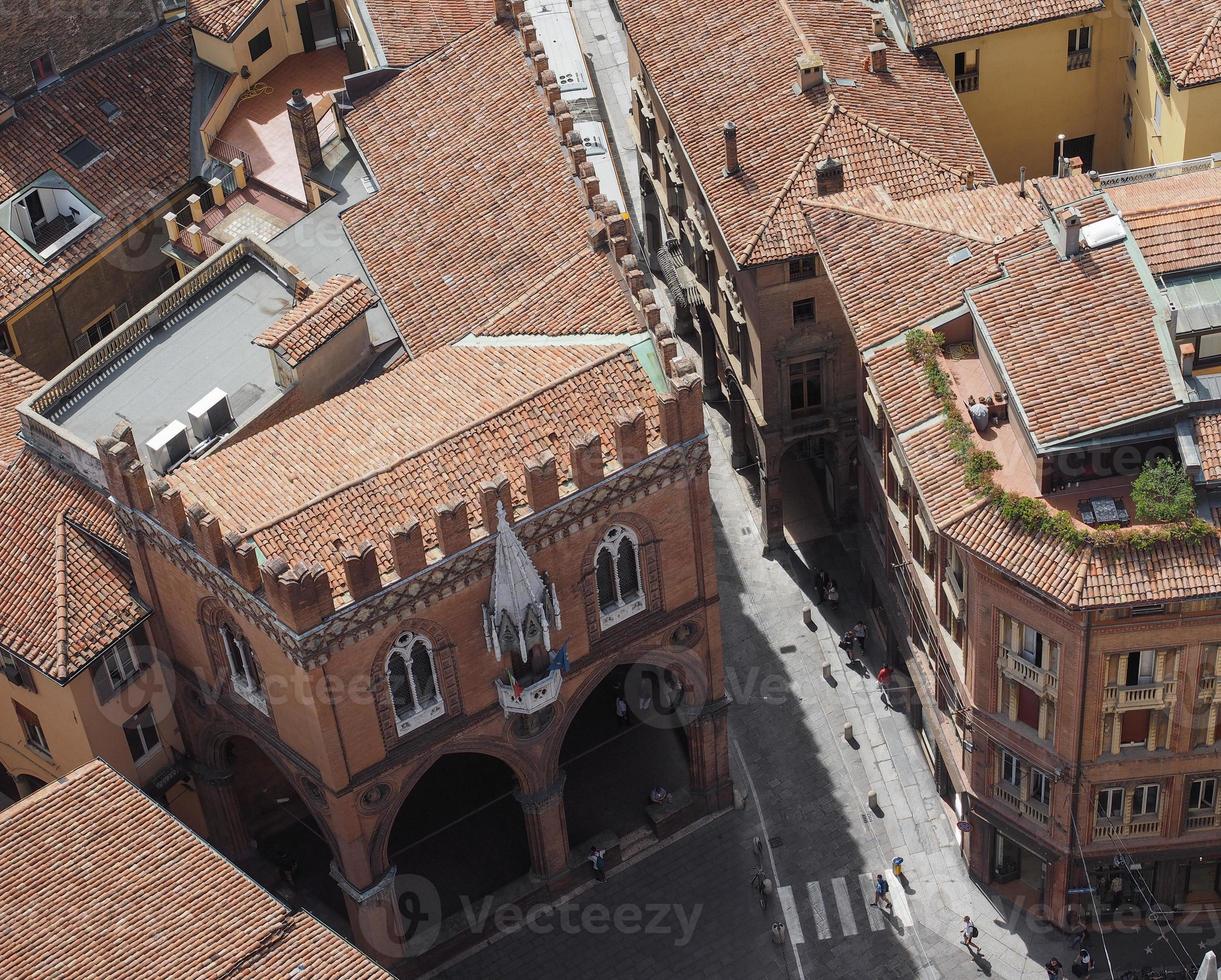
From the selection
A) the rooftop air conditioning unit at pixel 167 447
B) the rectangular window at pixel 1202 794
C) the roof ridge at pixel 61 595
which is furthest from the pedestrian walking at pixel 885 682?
the roof ridge at pixel 61 595

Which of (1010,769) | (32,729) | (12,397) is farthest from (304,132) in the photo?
(1010,769)

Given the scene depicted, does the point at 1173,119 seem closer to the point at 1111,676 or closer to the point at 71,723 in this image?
the point at 1111,676

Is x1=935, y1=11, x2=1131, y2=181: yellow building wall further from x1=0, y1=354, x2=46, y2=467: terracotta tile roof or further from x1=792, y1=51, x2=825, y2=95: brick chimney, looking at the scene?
x1=0, y1=354, x2=46, y2=467: terracotta tile roof

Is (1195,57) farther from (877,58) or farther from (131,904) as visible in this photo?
(131,904)

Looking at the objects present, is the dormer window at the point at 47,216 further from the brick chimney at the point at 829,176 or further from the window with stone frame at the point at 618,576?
the brick chimney at the point at 829,176

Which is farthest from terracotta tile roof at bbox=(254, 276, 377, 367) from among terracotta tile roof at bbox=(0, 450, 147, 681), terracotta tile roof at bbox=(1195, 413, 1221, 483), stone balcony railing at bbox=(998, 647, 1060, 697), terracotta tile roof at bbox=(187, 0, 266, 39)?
terracotta tile roof at bbox=(1195, 413, 1221, 483)

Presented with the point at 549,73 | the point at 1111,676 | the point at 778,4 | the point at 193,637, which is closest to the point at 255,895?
the point at 193,637
